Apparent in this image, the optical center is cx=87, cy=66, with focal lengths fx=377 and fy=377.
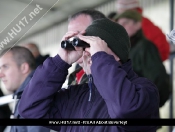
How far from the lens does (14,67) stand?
129 cm

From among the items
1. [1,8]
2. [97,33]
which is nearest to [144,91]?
[97,33]

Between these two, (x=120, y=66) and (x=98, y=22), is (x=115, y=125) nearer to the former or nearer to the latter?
(x=120, y=66)

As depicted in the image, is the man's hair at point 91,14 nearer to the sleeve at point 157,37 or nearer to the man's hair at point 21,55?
the man's hair at point 21,55

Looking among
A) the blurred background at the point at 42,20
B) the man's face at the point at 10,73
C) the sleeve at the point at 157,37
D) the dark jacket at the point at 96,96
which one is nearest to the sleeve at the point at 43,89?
the dark jacket at the point at 96,96

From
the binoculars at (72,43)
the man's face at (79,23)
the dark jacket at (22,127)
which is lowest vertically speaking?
the dark jacket at (22,127)

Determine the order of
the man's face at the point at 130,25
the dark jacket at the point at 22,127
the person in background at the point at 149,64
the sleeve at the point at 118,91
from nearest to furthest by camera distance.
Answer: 1. the sleeve at the point at 118,91
2. the dark jacket at the point at 22,127
3. the person in background at the point at 149,64
4. the man's face at the point at 130,25

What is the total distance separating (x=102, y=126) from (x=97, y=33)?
0.82ft

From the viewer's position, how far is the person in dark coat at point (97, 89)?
917 mm

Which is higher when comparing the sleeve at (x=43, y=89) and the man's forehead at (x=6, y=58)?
the man's forehead at (x=6, y=58)

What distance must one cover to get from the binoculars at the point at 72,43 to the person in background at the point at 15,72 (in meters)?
0.21

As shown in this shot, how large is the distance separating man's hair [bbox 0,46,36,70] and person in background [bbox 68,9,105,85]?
15 cm

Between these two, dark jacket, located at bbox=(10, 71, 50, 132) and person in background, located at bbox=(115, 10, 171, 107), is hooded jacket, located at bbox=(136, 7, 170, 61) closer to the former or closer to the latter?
person in background, located at bbox=(115, 10, 171, 107)

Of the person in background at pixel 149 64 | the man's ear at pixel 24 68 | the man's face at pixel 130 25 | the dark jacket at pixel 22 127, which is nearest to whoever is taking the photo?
the dark jacket at pixel 22 127

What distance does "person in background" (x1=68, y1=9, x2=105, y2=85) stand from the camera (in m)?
1.24
